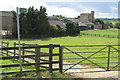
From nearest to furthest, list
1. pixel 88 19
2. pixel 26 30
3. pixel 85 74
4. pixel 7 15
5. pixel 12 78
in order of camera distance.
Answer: pixel 12 78
pixel 85 74
pixel 26 30
pixel 7 15
pixel 88 19

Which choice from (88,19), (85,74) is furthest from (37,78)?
(88,19)

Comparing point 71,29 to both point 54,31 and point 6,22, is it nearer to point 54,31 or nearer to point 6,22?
point 54,31

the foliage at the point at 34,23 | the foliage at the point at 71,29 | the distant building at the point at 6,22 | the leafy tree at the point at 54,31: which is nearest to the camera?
the foliage at the point at 34,23

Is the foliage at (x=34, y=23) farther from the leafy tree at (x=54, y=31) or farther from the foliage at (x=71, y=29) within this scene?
the foliage at (x=71, y=29)

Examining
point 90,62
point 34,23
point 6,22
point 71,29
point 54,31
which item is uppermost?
point 6,22

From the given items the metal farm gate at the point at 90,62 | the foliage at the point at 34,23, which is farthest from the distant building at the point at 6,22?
the metal farm gate at the point at 90,62

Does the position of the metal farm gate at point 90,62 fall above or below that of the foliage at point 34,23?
below

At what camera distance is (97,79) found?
18.5 ft

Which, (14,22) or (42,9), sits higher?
(42,9)

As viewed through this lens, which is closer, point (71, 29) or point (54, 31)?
point (54, 31)

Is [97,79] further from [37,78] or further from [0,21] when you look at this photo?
[0,21]

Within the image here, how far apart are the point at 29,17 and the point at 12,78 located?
109 ft

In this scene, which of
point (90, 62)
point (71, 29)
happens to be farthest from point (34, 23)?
point (90, 62)

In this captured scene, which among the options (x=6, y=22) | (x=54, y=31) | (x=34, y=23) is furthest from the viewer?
(x=6, y=22)
